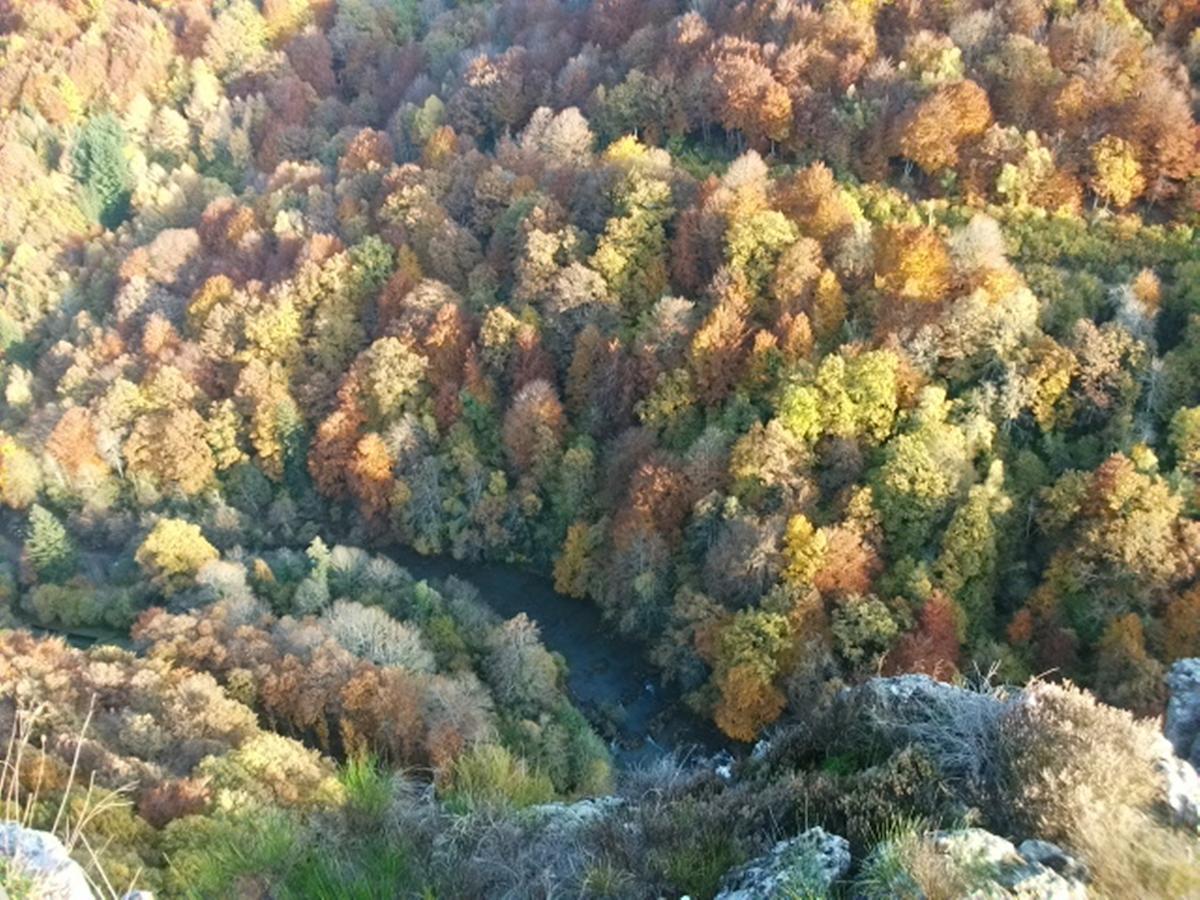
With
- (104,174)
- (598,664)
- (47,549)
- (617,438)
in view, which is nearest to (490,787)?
(598,664)

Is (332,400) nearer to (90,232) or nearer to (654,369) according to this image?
(654,369)

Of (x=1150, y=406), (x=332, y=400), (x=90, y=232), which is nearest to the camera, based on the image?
(x=1150, y=406)

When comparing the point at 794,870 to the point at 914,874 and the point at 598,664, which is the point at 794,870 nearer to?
the point at 914,874

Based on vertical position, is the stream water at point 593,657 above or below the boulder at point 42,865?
below

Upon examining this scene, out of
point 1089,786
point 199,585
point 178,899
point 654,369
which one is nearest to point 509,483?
point 654,369

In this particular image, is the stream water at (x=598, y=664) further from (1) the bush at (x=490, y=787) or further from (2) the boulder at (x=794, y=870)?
(2) the boulder at (x=794, y=870)

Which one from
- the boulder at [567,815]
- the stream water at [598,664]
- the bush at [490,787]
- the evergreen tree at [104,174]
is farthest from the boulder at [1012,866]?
the evergreen tree at [104,174]

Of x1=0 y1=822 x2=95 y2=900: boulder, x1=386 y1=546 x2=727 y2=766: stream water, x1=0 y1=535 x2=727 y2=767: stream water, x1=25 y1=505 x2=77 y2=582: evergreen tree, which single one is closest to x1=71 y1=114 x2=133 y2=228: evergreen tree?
x1=0 y1=535 x2=727 y2=767: stream water

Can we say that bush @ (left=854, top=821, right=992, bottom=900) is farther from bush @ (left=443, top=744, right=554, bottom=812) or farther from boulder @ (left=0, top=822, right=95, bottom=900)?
boulder @ (left=0, top=822, right=95, bottom=900)
